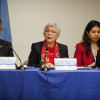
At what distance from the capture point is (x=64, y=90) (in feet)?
5.28

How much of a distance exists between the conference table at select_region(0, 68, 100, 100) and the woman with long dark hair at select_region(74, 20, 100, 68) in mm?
1032

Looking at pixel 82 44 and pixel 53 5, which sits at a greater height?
pixel 53 5

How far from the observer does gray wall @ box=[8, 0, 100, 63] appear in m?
3.51

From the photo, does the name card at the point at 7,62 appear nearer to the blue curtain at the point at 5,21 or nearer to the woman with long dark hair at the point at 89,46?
the woman with long dark hair at the point at 89,46

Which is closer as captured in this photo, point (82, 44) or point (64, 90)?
point (64, 90)

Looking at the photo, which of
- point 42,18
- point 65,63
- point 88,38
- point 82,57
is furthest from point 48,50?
point 42,18

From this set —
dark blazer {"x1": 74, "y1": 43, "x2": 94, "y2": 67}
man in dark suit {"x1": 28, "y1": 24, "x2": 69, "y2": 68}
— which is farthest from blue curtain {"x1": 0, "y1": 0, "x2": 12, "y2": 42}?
dark blazer {"x1": 74, "y1": 43, "x2": 94, "y2": 67}

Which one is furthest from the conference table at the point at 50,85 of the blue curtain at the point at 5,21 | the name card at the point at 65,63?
the blue curtain at the point at 5,21

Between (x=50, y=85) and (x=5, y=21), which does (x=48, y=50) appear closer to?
(x=50, y=85)

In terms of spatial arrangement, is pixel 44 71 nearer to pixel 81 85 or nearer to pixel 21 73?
pixel 21 73

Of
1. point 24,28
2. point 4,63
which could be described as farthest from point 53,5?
point 4,63

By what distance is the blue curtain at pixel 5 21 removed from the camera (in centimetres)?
325

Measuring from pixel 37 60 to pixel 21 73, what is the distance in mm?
1042

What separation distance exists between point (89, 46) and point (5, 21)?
1665 mm
